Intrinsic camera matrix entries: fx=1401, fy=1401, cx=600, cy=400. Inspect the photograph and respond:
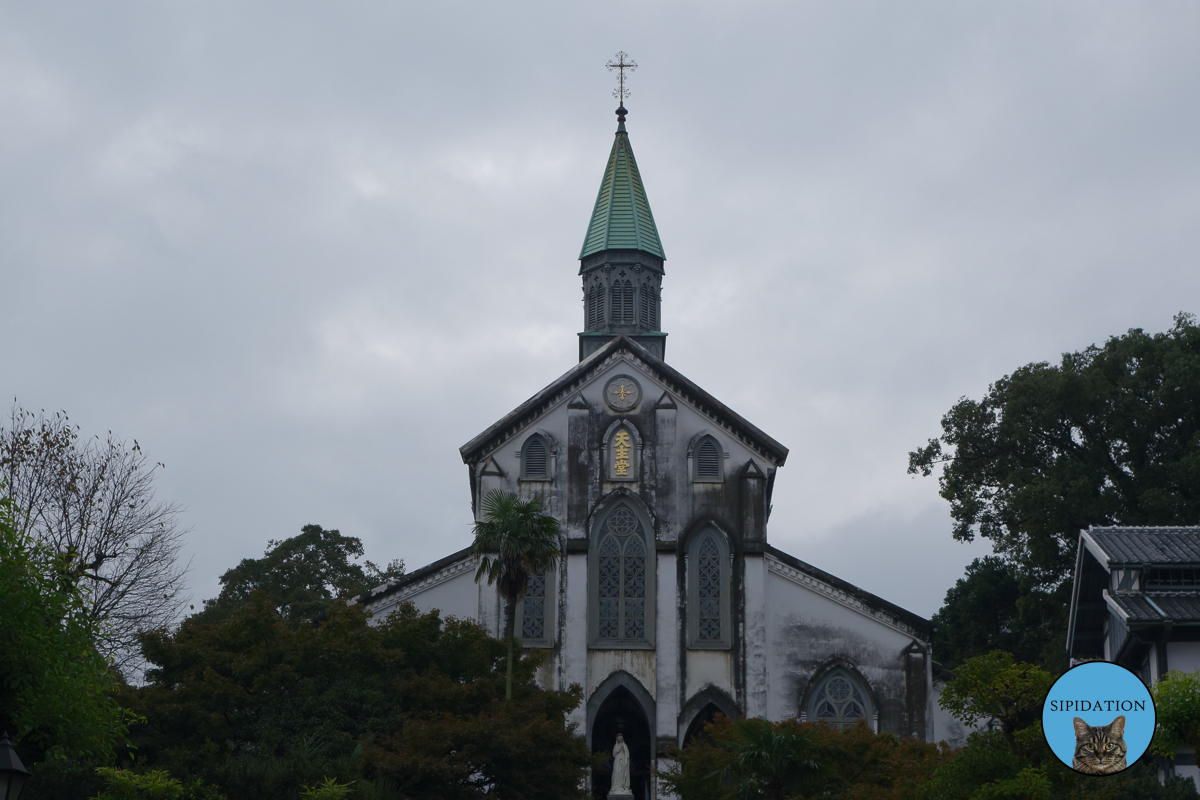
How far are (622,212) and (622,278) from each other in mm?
2996

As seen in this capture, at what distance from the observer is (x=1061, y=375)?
155 feet

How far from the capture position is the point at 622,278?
50312mm

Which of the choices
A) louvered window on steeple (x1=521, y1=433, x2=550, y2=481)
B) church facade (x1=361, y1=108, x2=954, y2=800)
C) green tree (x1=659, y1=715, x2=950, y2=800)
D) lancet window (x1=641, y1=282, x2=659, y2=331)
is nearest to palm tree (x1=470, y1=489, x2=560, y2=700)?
green tree (x1=659, y1=715, x2=950, y2=800)

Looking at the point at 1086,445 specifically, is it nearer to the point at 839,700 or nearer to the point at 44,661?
the point at 839,700

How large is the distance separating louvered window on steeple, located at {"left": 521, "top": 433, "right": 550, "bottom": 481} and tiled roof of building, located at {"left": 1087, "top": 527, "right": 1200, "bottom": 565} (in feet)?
59.6

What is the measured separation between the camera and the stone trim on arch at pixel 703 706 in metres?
40.3

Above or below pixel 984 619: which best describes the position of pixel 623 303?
above

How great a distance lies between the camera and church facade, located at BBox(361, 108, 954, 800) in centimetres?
4069

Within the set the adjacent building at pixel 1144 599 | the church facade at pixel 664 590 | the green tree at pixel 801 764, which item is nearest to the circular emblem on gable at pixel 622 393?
the church facade at pixel 664 590

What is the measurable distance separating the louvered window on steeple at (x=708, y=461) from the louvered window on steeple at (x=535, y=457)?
461cm

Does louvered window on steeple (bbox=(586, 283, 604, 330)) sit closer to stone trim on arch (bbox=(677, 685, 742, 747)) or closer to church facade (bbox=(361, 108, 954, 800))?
church facade (bbox=(361, 108, 954, 800))

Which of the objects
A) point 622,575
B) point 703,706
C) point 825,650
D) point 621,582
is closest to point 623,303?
point 622,575

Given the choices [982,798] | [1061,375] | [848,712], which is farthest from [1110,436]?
[982,798]

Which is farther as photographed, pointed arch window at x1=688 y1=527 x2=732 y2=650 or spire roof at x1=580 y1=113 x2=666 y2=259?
spire roof at x1=580 y1=113 x2=666 y2=259
